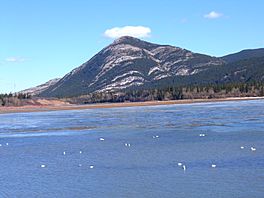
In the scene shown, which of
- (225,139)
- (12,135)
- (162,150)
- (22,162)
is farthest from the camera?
(12,135)

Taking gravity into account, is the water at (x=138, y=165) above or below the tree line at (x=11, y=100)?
below

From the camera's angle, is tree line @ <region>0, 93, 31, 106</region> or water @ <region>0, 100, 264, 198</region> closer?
water @ <region>0, 100, 264, 198</region>

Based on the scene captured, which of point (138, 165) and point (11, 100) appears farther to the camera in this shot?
point (11, 100)

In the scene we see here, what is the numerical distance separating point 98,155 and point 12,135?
26.5m

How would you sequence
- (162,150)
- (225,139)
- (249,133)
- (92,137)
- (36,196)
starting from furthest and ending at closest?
1. (92,137)
2. (249,133)
3. (225,139)
4. (162,150)
5. (36,196)

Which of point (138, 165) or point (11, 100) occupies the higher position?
point (11, 100)

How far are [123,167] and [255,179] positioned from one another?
374 inches

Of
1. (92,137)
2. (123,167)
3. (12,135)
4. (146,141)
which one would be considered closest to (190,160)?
(123,167)

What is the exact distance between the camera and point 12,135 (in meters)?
66.3

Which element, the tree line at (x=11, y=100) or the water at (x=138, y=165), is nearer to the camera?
the water at (x=138, y=165)

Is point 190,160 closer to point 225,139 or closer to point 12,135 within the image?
point 225,139

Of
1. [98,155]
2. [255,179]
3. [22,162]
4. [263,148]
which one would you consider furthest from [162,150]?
[255,179]

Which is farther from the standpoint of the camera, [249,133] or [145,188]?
[249,133]

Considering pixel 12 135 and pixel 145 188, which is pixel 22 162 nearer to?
pixel 145 188
